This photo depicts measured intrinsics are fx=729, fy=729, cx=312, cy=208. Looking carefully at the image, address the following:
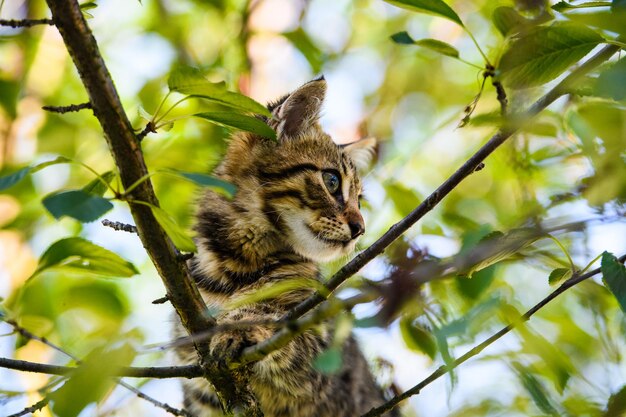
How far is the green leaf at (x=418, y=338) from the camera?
2.26 meters

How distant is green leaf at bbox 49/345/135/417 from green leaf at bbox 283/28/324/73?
3115 mm

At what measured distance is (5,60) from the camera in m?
4.93

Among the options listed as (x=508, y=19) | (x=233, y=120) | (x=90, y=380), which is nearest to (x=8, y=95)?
(x=233, y=120)

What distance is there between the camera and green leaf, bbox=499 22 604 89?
1.79m

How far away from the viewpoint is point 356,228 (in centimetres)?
389

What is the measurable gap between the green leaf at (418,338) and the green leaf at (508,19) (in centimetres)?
91

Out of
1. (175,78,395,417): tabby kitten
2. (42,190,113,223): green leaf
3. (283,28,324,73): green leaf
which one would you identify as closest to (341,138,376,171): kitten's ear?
(175,78,395,417): tabby kitten

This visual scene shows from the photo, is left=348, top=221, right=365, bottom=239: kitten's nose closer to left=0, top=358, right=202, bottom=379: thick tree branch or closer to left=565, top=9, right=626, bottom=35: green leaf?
left=0, top=358, right=202, bottom=379: thick tree branch

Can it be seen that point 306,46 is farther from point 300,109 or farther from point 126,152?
point 126,152

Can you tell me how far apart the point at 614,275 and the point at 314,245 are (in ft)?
7.24

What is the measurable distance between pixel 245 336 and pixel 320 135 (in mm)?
1894

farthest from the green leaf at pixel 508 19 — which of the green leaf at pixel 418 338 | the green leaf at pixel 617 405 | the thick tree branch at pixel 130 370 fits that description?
the thick tree branch at pixel 130 370

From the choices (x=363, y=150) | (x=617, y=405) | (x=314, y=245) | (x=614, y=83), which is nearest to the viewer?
(x=614, y=83)

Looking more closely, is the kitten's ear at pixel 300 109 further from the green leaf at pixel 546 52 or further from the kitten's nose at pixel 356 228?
the green leaf at pixel 546 52
